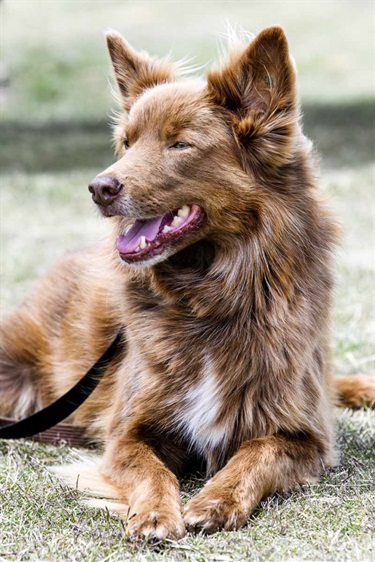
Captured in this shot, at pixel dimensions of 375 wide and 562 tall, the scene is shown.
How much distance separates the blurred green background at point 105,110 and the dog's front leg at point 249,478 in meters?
0.89

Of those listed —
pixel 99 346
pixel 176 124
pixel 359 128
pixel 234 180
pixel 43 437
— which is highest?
pixel 176 124

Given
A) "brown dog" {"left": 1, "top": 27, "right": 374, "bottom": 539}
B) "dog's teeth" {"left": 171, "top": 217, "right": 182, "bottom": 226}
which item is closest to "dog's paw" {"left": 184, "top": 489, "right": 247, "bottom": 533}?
"brown dog" {"left": 1, "top": 27, "right": 374, "bottom": 539}

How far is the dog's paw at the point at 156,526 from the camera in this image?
3066 mm

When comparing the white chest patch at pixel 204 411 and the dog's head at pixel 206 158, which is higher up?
the dog's head at pixel 206 158

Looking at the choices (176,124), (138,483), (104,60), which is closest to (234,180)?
(176,124)

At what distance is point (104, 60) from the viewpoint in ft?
68.6

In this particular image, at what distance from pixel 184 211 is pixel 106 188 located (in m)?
0.37

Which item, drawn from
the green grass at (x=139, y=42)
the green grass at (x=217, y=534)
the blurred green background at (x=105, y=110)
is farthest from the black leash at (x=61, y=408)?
the green grass at (x=139, y=42)

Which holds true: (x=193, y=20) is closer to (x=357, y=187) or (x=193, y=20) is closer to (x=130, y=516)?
(x=357, y=187)

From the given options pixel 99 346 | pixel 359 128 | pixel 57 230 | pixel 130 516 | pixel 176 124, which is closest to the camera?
pixel 130 516

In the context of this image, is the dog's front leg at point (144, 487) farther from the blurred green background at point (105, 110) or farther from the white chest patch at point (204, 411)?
the blurred green background at point (105, 110)

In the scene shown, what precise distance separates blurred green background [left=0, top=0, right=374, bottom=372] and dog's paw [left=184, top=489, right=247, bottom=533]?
132 centimetres

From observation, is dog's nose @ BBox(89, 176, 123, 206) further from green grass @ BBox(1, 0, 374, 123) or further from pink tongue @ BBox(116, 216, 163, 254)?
green grass @ BBox(1, 0, 374, 123)

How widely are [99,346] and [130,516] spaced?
1.47 m
